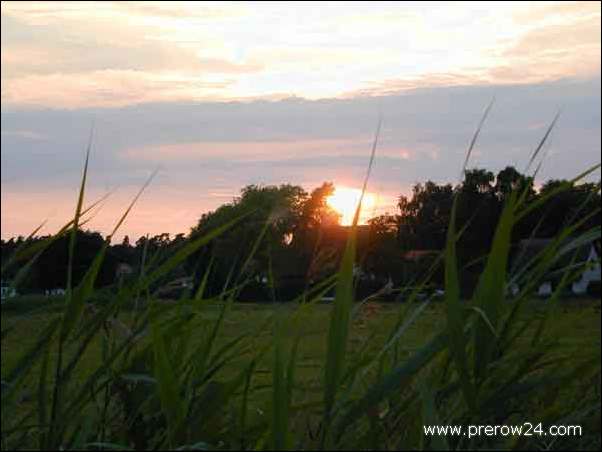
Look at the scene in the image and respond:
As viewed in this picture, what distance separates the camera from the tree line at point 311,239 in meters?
2.84

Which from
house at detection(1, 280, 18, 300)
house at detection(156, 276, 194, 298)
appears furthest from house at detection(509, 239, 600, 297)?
house at detection(1, 280, 18, 300)

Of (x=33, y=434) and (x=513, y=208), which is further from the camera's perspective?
(x=33, y=434)

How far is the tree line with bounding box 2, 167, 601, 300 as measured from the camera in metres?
2.84

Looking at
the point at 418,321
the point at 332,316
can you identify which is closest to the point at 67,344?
the point at 332,316

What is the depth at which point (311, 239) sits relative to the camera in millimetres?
3520

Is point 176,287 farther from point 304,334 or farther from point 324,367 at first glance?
point 324,367

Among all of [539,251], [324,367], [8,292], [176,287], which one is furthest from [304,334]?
[8,292]

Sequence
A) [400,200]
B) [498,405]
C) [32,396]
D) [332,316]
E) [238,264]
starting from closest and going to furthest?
1. [332,316]
2. [498,405]
3. [32,396]
4. [238,264]
5. [400,200]

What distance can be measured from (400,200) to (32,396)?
1425mm

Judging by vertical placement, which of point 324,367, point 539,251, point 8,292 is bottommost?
point 324,367

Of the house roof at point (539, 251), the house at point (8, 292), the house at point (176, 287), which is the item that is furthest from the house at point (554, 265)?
the house at point (8, 292)

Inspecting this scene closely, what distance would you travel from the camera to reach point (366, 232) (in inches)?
122

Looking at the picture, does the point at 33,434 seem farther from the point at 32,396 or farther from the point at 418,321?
the point at 418,321

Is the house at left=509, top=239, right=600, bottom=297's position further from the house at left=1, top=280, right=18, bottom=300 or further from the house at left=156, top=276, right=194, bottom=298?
the house at left=1, top=280, right=18, bottom=300
